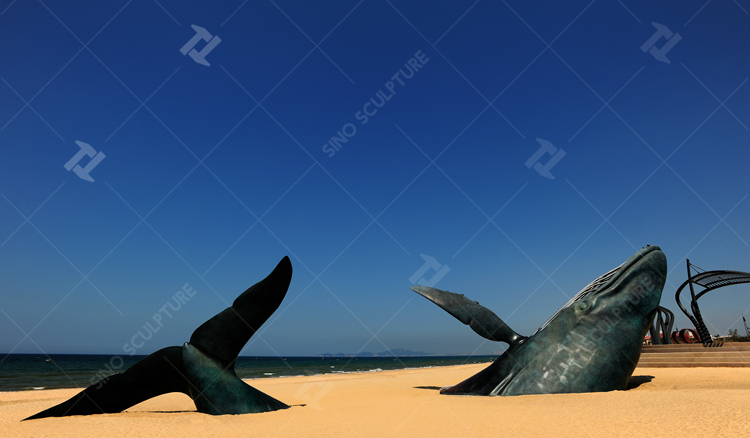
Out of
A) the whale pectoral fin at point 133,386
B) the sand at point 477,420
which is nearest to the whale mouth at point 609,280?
the sand at point 477,420

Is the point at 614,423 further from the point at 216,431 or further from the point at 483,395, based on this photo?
the point at 216,431

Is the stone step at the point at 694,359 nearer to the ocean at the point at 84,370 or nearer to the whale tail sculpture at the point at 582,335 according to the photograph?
the whale tail sculpture at the point at 582,335

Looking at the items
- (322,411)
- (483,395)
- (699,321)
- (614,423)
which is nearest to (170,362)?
(322,411)

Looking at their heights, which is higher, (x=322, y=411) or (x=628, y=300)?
(x=628, y=300)

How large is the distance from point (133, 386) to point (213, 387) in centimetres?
125

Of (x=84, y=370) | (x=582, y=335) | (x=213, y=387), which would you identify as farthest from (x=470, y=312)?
(x=84, y=370)

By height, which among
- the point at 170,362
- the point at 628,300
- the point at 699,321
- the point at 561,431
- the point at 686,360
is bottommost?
the point at 170,362

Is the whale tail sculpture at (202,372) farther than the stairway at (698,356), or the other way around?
the stairway at (698,356)

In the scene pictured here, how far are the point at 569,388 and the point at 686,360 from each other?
33.1 feet

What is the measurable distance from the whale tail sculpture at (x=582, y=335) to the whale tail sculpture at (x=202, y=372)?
3208 mm

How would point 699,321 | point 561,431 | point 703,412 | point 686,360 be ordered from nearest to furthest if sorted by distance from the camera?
point 561,431, point 703,412, point 686,360, point 699,321

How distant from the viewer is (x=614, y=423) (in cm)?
523

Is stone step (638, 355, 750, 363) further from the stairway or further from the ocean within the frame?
the ocean

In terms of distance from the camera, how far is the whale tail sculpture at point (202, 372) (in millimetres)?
6289
